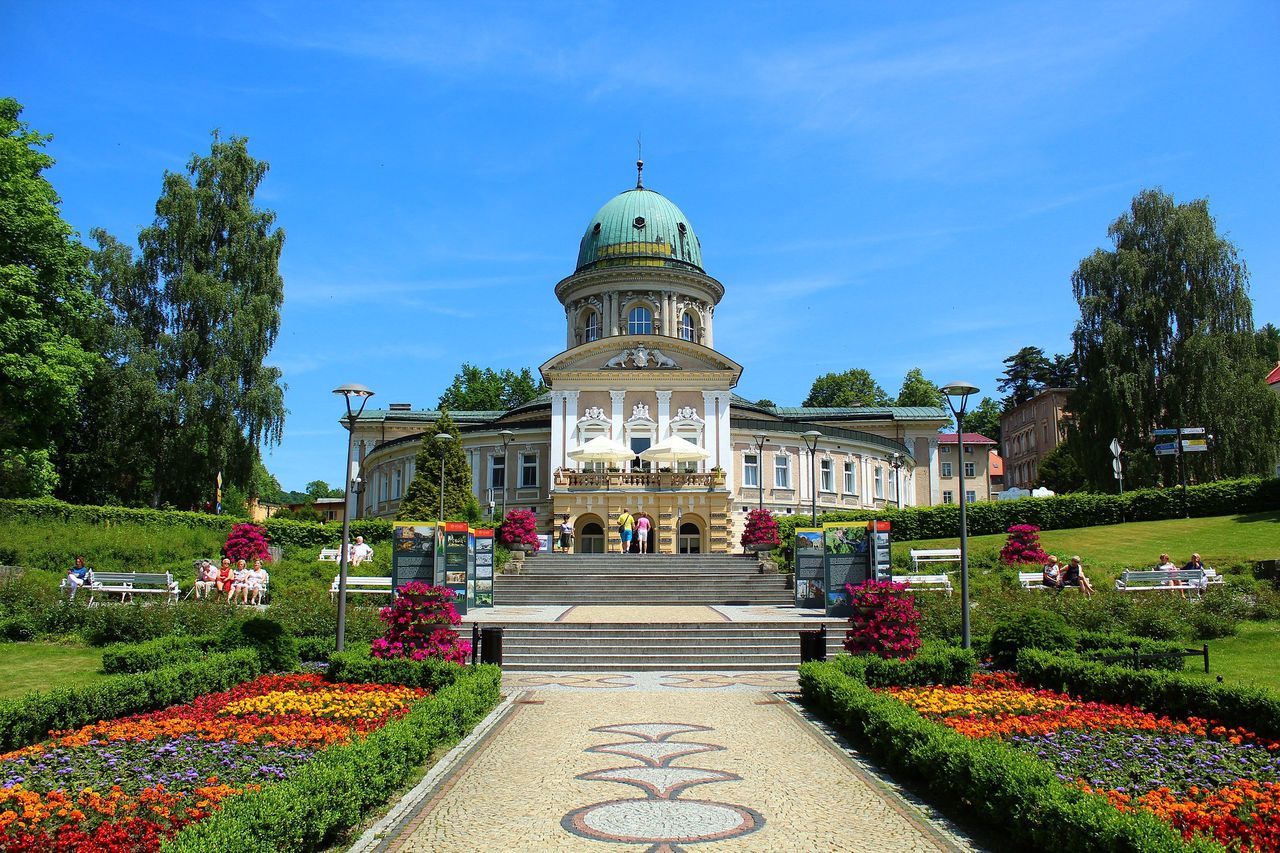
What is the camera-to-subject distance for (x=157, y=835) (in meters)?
6.50

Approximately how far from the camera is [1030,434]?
9350 centimetres

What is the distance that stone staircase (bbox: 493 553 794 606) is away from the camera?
2958cm

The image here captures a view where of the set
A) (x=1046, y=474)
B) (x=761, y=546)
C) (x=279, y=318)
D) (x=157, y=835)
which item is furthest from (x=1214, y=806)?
(x=1046, y=474)

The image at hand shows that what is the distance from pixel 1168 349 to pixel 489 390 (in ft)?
191

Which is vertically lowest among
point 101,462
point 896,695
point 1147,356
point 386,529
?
point 896,695

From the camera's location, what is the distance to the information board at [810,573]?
87.5 feet

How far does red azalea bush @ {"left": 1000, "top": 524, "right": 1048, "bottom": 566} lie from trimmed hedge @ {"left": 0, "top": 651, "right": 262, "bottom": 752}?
23645 mm

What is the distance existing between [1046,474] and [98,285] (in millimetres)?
61131

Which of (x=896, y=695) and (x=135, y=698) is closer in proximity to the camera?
(x=135, y=698)

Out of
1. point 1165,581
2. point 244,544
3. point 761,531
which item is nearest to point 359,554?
point 244,544

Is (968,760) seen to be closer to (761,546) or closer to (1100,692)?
(1100,692)

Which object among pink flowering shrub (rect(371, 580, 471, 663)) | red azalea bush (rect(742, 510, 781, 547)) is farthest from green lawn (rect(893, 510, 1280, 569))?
pink flowering shrub (rect(371, 580, 471, 663))

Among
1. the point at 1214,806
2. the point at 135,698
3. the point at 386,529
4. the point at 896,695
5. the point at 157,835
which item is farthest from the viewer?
the point at 386,529

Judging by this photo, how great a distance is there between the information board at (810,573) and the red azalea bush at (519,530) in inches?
508
